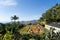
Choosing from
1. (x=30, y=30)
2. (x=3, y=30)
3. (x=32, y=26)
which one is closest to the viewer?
(x=3, y=30)

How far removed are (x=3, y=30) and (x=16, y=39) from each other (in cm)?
1721

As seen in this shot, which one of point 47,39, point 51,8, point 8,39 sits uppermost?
point 51,8

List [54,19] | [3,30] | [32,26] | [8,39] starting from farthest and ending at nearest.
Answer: [54,19] < [32,26] < [3,30] < [8,39]

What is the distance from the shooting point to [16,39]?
39.2 meters

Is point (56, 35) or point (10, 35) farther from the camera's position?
point (10, 35)

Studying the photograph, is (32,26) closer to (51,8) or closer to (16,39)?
(51,8)

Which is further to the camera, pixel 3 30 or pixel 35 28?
pixel 35 28

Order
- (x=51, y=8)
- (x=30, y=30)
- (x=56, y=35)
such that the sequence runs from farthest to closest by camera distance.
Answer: (x=51, y=8), (x=30, y=30), (x=56, y=35)

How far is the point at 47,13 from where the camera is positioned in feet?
232

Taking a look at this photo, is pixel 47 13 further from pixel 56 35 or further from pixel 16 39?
pixel 56 35

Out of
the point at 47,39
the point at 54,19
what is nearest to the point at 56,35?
the point at 47,39

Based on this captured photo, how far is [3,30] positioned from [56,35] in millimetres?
38817

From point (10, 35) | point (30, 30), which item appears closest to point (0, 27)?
point (30, 30)

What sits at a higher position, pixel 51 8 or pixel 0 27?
pixel 51 8
